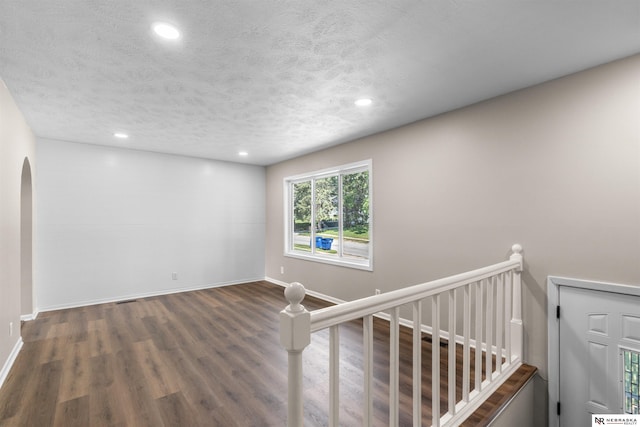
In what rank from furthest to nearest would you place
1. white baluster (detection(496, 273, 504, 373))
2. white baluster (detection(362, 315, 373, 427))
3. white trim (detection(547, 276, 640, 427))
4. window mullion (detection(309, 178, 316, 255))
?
window mullion (detection(309, 178, 316, 255)), white trim (detection(547, 276, 640, 427)), white baluster (detection(496, 273, 504, 373)), white baluster (detection(362, 315, 373, 427))

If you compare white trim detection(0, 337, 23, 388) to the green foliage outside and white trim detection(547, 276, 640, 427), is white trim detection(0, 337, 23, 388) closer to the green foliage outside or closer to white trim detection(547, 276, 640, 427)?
the green foliage outside

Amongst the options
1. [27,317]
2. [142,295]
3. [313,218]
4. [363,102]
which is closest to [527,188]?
[363,102]

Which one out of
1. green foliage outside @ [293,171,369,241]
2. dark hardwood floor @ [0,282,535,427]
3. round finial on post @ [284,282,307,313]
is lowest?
dark hardwood floor @ [0,282,535,427]

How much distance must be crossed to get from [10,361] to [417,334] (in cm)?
355

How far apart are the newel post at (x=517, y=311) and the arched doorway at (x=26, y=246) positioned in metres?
5.60

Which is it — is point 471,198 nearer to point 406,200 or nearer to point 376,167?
point 406,200

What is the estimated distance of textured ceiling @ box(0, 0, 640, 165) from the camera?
164cm

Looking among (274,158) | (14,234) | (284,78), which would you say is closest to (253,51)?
(284,78)

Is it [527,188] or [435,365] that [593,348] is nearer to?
[527,188]

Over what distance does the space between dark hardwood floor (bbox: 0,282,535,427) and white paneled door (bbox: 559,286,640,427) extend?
0.67 metres

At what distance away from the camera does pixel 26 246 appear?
3904 millimetres

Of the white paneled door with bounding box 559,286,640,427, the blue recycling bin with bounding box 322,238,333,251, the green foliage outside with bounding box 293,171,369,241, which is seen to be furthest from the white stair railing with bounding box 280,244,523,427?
the blue recycling bin with bounding box 322,238,333,251

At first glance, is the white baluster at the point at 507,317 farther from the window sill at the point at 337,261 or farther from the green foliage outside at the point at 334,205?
the green foliage outside at the point at 334,205

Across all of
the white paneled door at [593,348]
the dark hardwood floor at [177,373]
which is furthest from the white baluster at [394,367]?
the white paneled door at [593,348]
